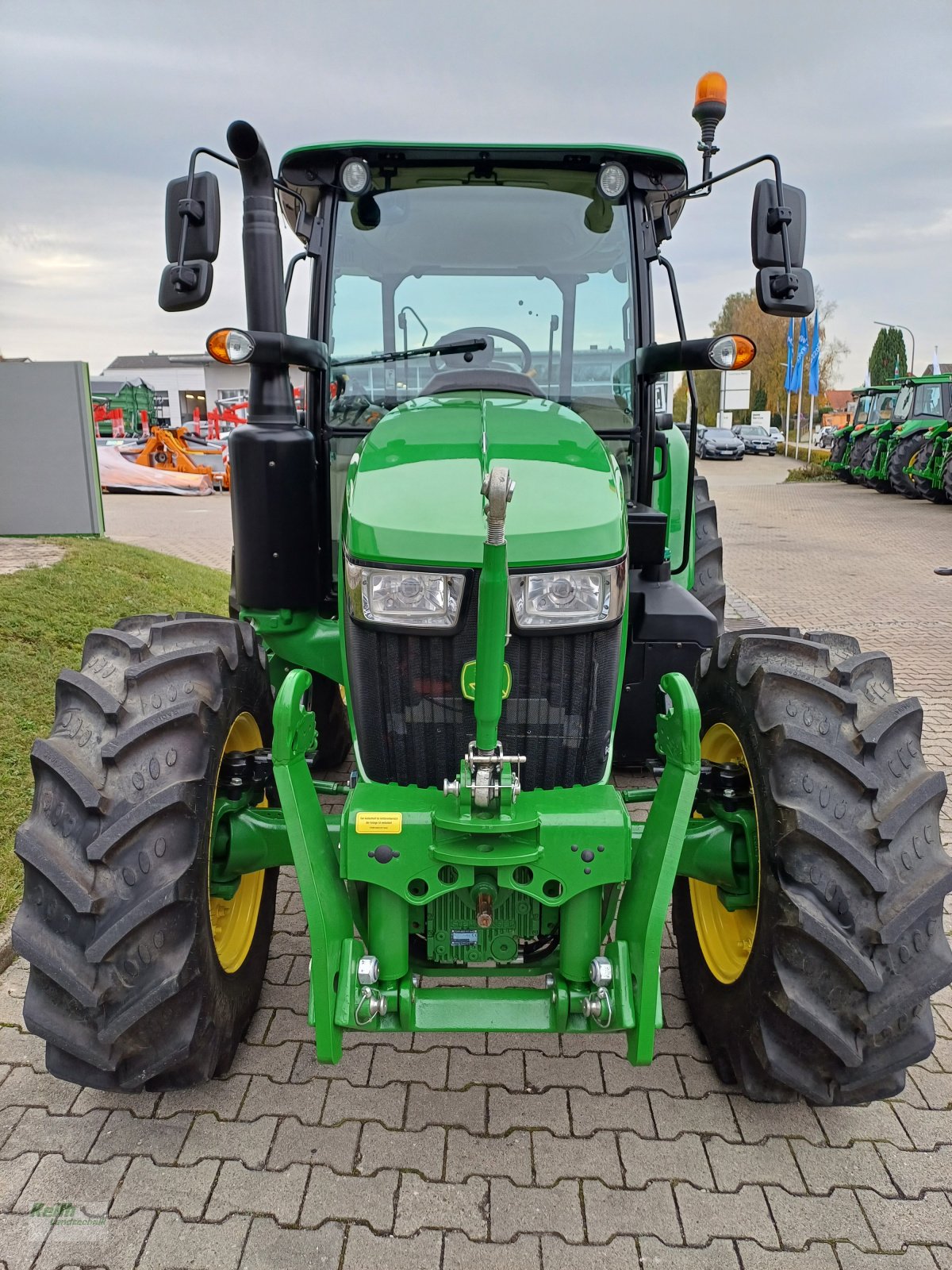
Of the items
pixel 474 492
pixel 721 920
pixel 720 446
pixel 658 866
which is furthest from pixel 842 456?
pixel 658 866

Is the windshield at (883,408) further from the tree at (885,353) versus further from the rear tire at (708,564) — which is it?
the tree at (885,353)

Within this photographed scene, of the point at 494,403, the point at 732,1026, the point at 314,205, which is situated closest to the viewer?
the point at 732,1026

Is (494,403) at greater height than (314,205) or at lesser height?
lesser

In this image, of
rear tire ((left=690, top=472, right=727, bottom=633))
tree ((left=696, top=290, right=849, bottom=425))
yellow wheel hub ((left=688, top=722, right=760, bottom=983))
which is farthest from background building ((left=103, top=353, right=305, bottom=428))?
yellow wheel hub ((left=688, top=722, right=760, bottom=983))

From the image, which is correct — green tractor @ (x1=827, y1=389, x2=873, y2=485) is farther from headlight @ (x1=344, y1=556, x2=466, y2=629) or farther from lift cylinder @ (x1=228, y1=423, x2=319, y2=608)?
headlight @ (x1=344, y1=556, x2=466, y2=629)

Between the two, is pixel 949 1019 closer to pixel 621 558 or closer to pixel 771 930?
pixel 771 930

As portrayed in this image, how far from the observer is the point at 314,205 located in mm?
3555

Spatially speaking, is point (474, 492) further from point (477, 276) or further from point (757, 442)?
point (757, 442)

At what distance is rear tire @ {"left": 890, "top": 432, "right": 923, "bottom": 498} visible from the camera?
1991 cm

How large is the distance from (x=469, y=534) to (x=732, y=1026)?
148 centimetres

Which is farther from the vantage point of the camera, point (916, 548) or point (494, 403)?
point (916, 548)

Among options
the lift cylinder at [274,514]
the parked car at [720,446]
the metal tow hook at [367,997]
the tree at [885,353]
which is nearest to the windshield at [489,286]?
the lift cylinder at [274,514]

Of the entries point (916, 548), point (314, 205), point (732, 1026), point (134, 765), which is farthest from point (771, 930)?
point (916, 548)

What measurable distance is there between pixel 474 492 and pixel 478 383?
36.6 inches
